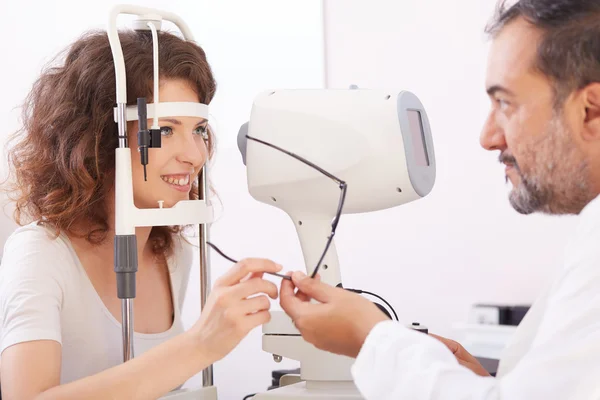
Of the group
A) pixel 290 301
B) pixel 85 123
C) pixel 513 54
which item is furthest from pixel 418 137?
pixel 85 123

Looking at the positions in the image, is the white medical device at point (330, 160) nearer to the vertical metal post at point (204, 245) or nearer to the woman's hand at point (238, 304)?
the woman's hand at point (238, 304)

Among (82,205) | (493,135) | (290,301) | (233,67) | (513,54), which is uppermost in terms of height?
(233,67)

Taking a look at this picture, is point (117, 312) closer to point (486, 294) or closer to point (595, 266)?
point (595, 266)

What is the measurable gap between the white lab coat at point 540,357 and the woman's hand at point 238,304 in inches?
9.4

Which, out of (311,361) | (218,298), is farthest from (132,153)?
(311,361)

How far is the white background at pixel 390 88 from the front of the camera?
2.48 meters

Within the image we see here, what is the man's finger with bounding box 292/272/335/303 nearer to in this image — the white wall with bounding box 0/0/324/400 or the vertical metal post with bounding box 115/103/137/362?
the vertical metal post with bounding box 115/103/137/362

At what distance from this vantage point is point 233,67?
291cm

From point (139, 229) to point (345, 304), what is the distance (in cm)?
73

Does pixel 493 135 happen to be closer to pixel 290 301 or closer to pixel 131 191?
pixel 290 301

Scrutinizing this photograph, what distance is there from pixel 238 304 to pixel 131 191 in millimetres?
314

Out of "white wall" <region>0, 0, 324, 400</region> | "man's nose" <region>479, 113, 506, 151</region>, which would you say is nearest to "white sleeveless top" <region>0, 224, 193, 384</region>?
"man's nose" <region>479, 113, 506, 151</region>

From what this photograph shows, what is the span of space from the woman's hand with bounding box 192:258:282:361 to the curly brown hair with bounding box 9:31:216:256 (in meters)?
0.50

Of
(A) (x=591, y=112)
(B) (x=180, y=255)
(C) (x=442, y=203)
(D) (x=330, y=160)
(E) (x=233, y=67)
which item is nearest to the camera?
(A) (x=591, y=112)
